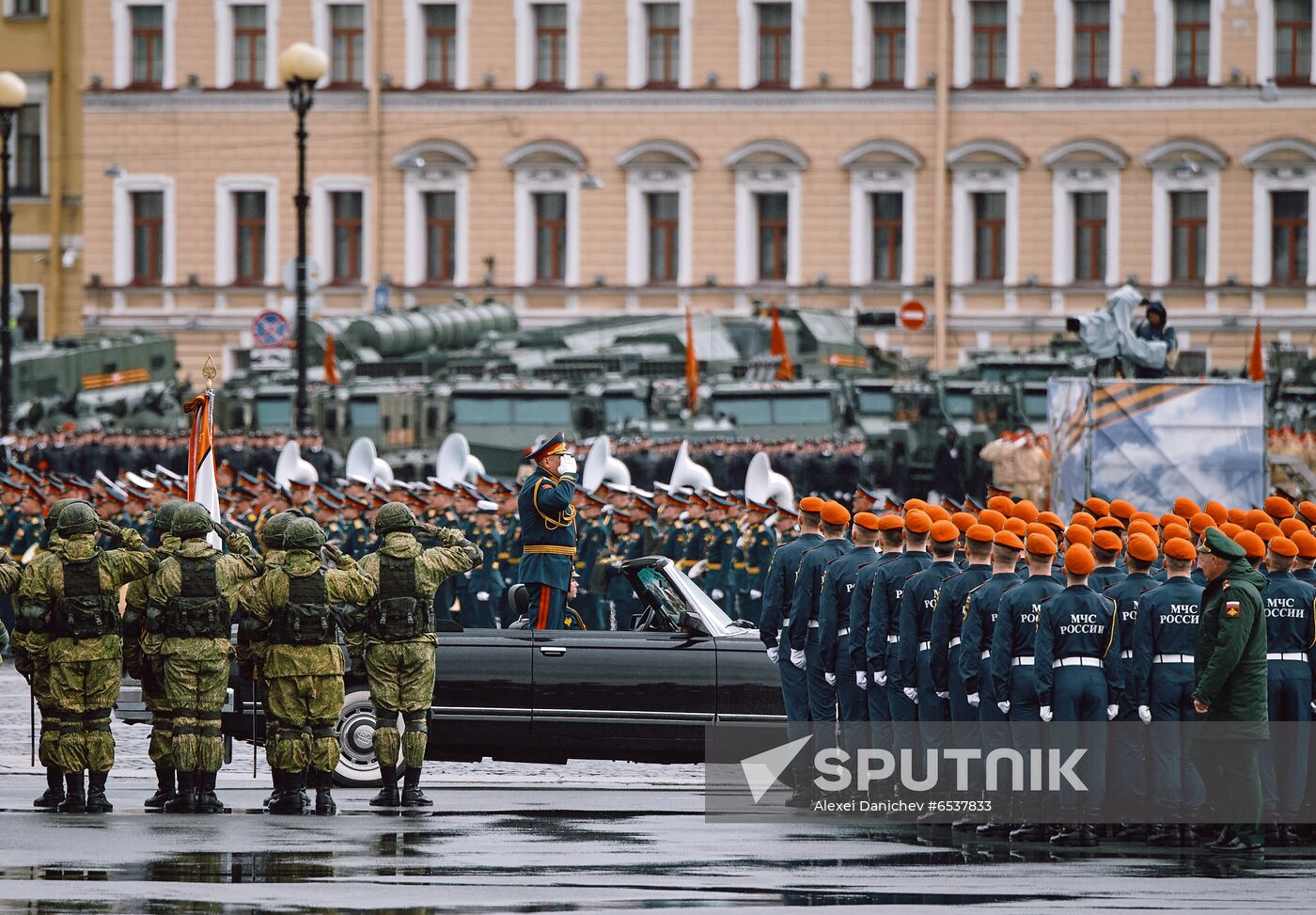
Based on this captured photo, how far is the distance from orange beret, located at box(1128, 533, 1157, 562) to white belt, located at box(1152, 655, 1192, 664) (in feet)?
1.64

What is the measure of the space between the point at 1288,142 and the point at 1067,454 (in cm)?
3055

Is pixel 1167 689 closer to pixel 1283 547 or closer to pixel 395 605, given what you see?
pixel 1283 547

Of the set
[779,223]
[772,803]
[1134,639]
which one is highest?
[779,223]

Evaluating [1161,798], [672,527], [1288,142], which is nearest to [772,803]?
[1161,798]

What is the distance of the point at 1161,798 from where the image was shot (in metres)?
13.1

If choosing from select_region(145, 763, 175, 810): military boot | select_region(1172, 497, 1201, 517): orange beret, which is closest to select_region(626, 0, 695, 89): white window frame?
select_region(1172, 497, 1201, 517): orange beret

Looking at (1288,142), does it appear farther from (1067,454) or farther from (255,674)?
(255,674)

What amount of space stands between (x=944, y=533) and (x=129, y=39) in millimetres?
46635

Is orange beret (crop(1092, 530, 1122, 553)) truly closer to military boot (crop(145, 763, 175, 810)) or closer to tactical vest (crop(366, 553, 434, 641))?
tactical vest (crop(366, 553, 434, 641))

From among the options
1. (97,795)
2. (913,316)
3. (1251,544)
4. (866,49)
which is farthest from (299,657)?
(866,49)

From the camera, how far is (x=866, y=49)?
55188mm

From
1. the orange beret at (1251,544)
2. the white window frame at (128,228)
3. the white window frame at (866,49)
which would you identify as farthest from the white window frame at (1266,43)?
the orange beret at (1251,544)

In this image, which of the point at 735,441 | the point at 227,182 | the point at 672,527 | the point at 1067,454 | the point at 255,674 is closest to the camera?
the point at 255,674

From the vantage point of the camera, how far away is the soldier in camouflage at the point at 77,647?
1382 cm
